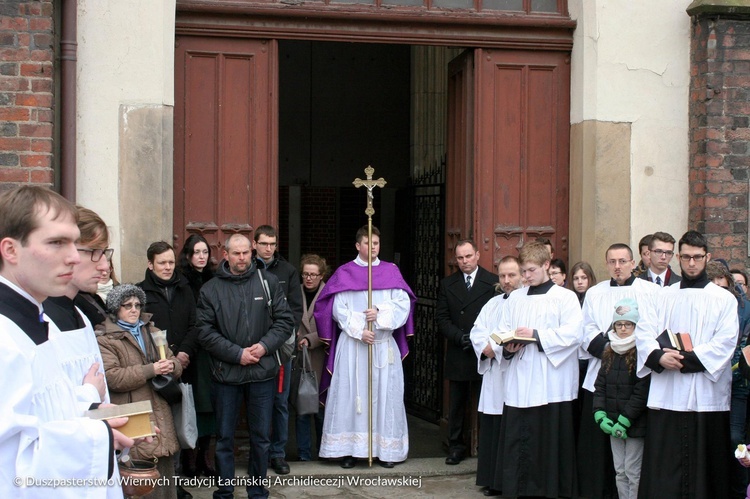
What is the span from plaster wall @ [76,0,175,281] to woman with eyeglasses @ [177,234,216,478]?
1.02ft

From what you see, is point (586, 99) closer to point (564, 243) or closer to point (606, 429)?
point (564, 243)

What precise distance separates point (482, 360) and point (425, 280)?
10.9 ft

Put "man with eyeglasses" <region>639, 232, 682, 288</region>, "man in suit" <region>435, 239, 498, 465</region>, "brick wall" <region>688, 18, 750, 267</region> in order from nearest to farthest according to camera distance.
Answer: "man with eyeglasses" <region>639, 232, 682, 288</region> < "brick wall" <region>688, 18, 750, 267</region> < "man in suit" <region>435, 239, 498, 465</region>

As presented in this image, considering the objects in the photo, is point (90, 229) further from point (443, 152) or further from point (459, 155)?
point (443, 152)

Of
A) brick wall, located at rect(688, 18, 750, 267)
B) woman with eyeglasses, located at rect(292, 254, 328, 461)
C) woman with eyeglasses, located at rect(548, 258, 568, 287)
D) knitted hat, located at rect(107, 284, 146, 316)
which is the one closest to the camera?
knitted hat, located at rect(107, 284, 146, 316)

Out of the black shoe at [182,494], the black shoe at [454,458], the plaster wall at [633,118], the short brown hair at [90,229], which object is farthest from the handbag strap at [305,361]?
the short brown hair at [90,229]

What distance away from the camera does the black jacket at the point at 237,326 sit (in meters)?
7.02

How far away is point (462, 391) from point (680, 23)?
3644 mm

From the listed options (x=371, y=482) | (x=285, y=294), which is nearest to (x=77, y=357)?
(x=285, y=294)

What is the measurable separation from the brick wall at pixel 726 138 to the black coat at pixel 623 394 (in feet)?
6.90

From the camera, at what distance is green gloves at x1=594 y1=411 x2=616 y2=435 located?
264 inches

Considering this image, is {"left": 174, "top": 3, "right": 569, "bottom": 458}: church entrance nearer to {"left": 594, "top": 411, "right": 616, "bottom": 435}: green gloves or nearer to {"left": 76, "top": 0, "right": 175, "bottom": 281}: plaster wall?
{"left": 76, "top": 0, "right": 175, "bottom": 281}: plaster wall

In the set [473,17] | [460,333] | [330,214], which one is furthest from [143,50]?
[330,214]

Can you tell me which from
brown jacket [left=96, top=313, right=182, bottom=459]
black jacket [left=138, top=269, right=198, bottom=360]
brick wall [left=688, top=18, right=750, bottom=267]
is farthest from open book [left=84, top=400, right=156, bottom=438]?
brick wall [left=688, top=18, right=750, bottom=267]
